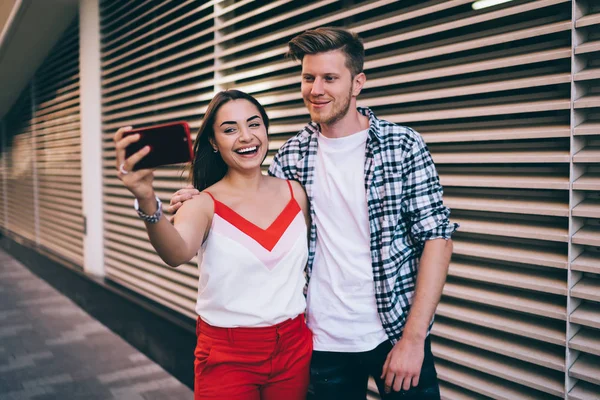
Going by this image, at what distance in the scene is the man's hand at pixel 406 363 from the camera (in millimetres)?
1824

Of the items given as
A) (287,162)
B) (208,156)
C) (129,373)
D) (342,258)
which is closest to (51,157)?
(129,373)

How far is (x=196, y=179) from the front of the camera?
2262 mm

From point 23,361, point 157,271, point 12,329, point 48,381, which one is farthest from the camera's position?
point 12,329

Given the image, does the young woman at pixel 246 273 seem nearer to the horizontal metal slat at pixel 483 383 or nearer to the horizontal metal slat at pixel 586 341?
the horizontal metal slat at pixel 483 383

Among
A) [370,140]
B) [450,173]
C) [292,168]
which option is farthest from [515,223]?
[292,168]

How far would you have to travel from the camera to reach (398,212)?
1.93m

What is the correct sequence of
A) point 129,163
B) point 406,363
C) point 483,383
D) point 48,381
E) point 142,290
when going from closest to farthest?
point 129,163, point 406,363, point 483,383, point 48,381, point 142,290

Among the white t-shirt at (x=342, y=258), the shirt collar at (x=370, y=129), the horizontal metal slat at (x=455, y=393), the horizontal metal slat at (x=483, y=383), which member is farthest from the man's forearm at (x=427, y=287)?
the horizontal metal slat at (x=455, y=393)

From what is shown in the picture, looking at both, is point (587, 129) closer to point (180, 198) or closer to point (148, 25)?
point (180, 198)

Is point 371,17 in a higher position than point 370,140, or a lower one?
higher

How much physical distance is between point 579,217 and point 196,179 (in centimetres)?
164

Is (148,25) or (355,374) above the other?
(148,25)

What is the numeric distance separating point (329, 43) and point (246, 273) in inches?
37.3

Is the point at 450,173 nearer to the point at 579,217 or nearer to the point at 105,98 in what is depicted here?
the point at 579,217
